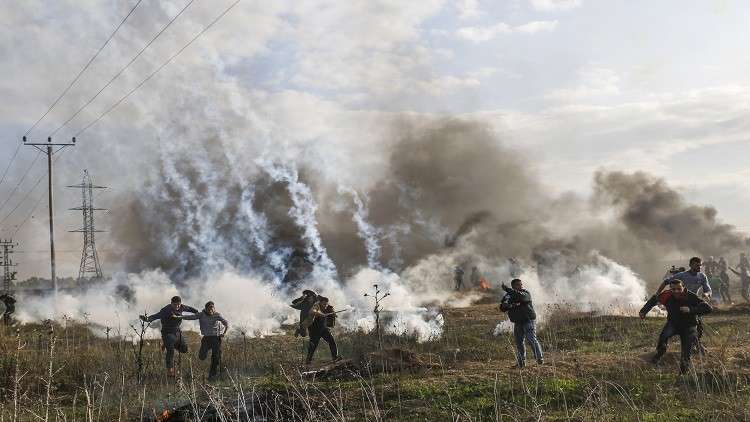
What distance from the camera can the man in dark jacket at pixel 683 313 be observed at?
36.9ft

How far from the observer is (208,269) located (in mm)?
45250

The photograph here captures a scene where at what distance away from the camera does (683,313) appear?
37.3 ft

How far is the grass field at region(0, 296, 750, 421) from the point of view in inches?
320

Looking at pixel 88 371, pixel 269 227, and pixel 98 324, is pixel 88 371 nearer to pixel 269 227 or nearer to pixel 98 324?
pixel 98 324

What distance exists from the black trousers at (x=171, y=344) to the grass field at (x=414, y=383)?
Result: 0.45 meters

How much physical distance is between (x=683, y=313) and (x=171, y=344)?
33.9 ft

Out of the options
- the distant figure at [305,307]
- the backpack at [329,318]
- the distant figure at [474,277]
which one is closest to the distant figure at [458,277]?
the distant figure at [474,277]

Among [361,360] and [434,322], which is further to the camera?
[434,322]

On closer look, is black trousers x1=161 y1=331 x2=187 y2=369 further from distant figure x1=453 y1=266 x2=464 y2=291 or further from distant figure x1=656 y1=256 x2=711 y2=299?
distant figure x1=453 y1=266 x2=464 y2=291

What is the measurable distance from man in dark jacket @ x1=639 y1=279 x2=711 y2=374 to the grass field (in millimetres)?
317

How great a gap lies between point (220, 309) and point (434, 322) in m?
12.4

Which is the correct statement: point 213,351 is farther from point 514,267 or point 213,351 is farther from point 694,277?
point 514,267

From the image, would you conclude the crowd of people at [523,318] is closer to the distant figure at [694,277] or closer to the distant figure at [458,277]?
the distant figure at [694,277]

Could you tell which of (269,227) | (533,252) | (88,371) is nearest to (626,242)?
(533,252)
